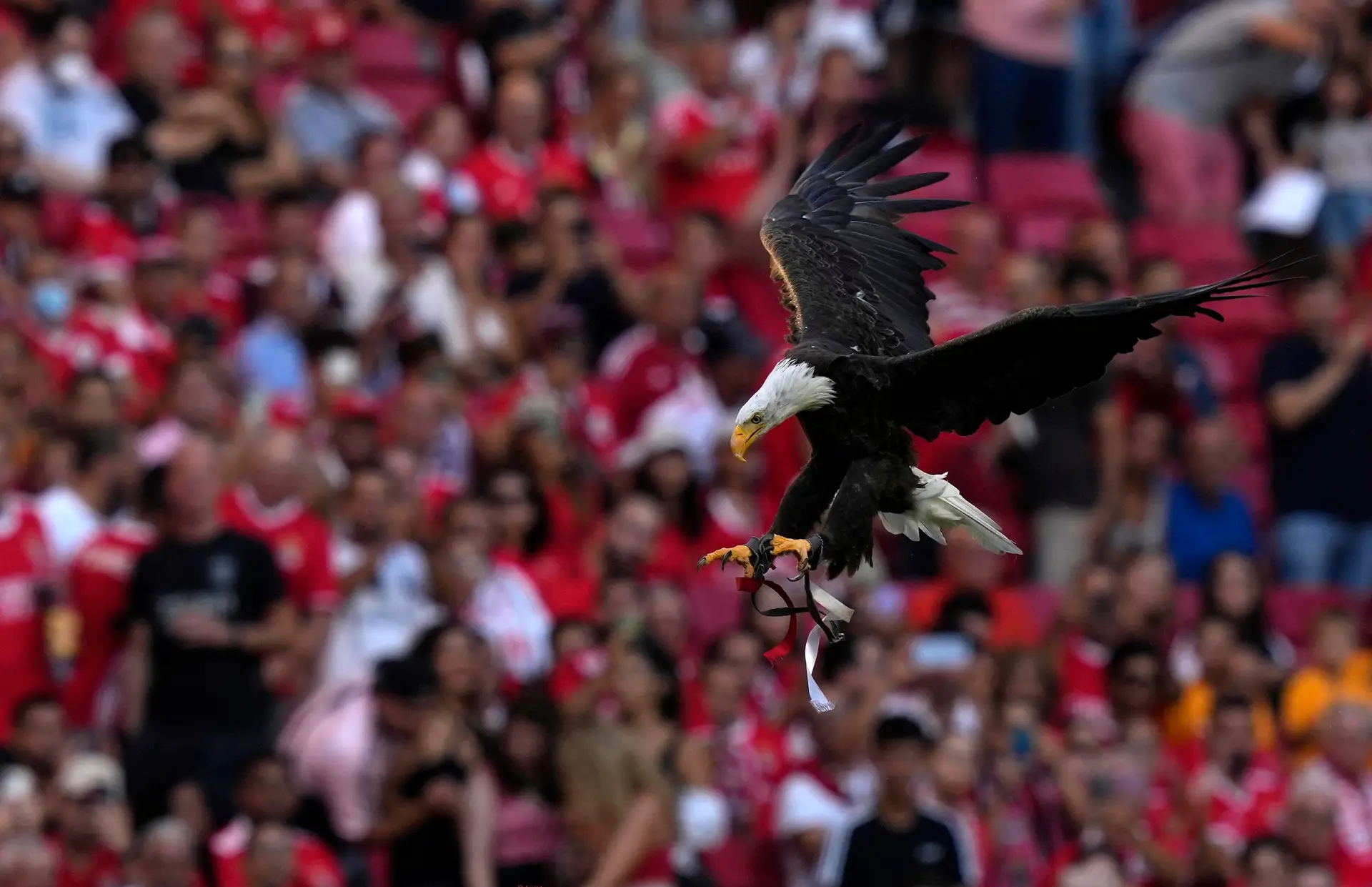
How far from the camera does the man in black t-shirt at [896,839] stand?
27.0 ft

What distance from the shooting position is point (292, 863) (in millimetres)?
7695

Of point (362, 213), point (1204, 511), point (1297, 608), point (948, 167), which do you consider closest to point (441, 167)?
point (362, 213)

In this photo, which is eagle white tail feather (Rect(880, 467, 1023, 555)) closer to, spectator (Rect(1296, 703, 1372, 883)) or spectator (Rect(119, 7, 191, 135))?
spectator (Rect(1296, 703, 1372, 883))

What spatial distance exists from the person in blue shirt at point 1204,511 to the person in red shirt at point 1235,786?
4.21ft

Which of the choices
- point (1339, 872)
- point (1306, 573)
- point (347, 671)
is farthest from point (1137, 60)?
point (347, 671)

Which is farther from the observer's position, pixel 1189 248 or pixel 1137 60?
pixel 1137 60

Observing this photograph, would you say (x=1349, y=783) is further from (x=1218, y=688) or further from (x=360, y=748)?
(x=360, y=748)

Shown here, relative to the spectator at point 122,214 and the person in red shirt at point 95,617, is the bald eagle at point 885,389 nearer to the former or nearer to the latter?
the person in red shirt at point 95,617

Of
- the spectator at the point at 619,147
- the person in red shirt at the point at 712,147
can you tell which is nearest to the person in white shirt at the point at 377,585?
the person in red shirt at the point at 712,147

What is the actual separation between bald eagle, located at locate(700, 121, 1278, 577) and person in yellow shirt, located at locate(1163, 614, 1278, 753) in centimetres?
326

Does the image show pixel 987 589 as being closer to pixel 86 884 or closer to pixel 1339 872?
pixel 1339 872

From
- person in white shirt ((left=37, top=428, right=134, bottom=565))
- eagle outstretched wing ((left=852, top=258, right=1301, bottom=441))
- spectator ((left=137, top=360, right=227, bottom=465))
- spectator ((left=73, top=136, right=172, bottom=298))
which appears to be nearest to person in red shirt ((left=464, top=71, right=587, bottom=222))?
spectator ((left=73, top=136, right=172, bottom=298))

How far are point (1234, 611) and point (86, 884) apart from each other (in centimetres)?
485

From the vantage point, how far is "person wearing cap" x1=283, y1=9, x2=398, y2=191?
10.9 m
